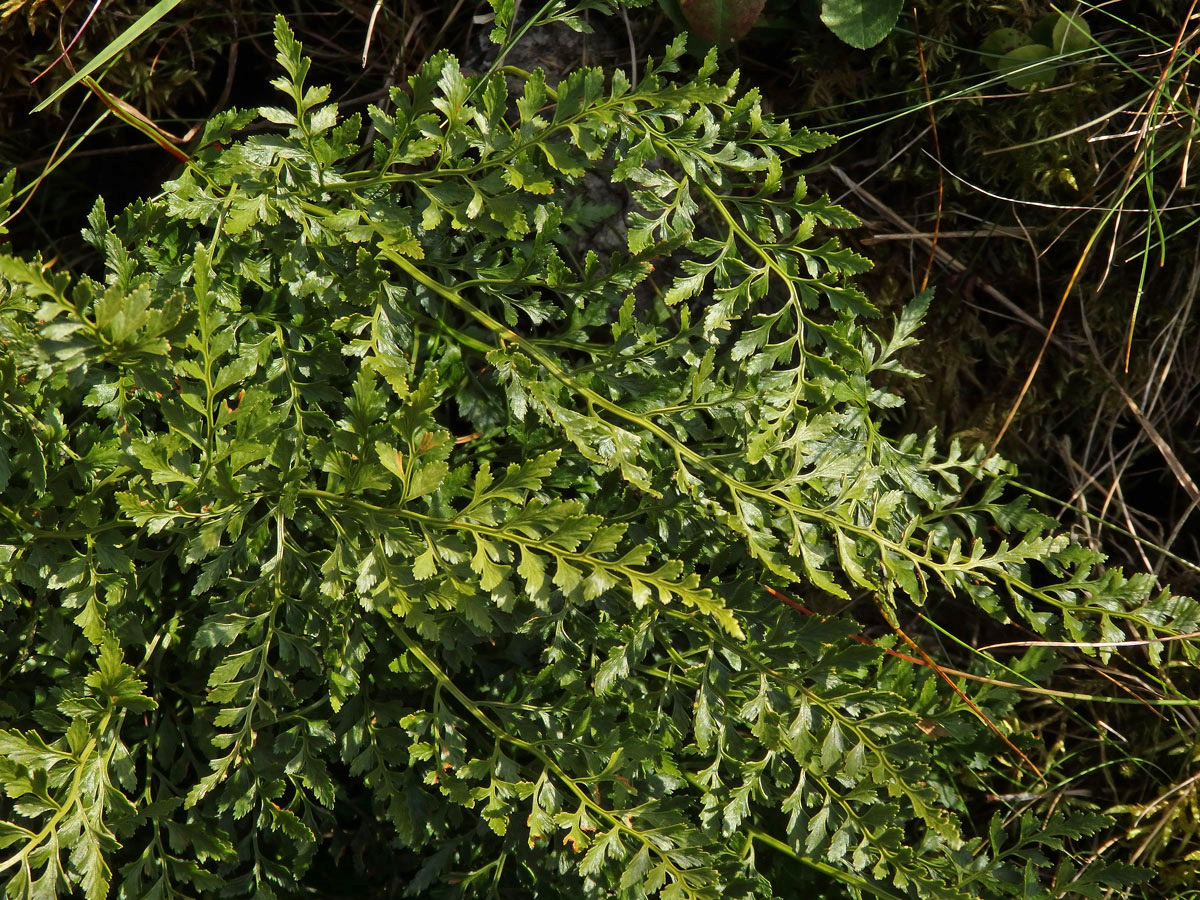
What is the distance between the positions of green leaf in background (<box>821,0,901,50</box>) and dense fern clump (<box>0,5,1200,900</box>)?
581 millimetres

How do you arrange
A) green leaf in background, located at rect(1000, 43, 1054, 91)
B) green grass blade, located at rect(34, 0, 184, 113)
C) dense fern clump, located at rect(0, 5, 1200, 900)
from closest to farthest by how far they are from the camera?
dense fern clump, located at rect(0, 5, 1200, 900) < green grass blade, located at rect(34, 0, 184, 113) < green leaf in background, located at rect(1000, 43, 1054, 91)

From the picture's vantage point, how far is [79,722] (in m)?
1.88

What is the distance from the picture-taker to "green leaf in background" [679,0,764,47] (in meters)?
2.45

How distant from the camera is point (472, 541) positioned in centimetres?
198

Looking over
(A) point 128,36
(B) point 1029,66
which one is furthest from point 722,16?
(A) point 128,36

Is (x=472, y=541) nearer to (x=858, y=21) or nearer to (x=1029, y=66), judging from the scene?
(x=858, y=21)

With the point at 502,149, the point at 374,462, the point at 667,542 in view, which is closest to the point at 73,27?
the point at 502,149

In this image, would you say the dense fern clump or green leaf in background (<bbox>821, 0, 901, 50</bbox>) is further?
green leaf in background (<bbox>821, 0, 901, 50</bbox>)

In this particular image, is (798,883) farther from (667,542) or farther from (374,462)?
(374,462)

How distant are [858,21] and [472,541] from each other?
1.66 metres

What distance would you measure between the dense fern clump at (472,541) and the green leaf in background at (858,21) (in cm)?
58

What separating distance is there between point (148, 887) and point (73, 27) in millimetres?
2108

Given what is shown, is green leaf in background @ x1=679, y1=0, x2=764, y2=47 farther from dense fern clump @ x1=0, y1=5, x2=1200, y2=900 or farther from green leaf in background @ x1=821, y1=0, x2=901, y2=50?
dense fern clump @ x1=0, y1=5, x2=1200, y2=900

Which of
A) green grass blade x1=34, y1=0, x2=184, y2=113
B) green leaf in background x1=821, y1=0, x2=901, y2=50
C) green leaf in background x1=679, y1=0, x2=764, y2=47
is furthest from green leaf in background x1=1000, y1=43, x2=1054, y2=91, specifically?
green grass blade x1=34, y1=0, x2=184, y2=113
